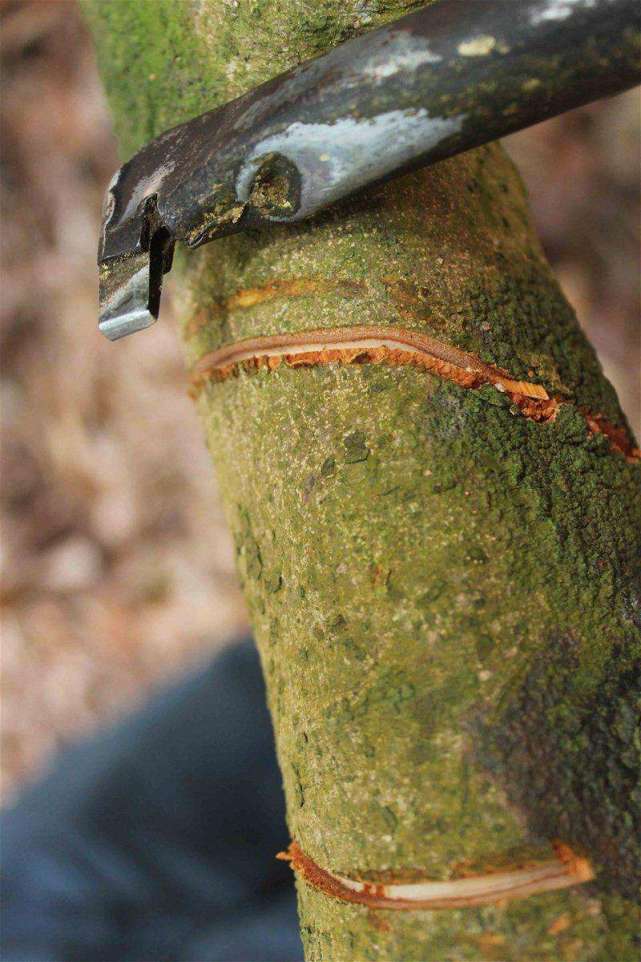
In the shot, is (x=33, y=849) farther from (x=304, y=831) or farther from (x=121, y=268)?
(x=121, y=268)

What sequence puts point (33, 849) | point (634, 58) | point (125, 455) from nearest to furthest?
1. point (634, 58)
2. point (33, 849)
3. point (125, 455)

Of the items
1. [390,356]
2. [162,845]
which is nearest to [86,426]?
[162,845]

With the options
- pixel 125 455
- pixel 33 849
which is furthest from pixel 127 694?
pixel 33 849

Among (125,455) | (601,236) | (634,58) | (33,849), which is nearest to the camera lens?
(634,58)

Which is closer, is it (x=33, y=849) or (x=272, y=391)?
(x=272, y=391)

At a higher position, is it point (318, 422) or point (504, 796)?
point (318, 422)
